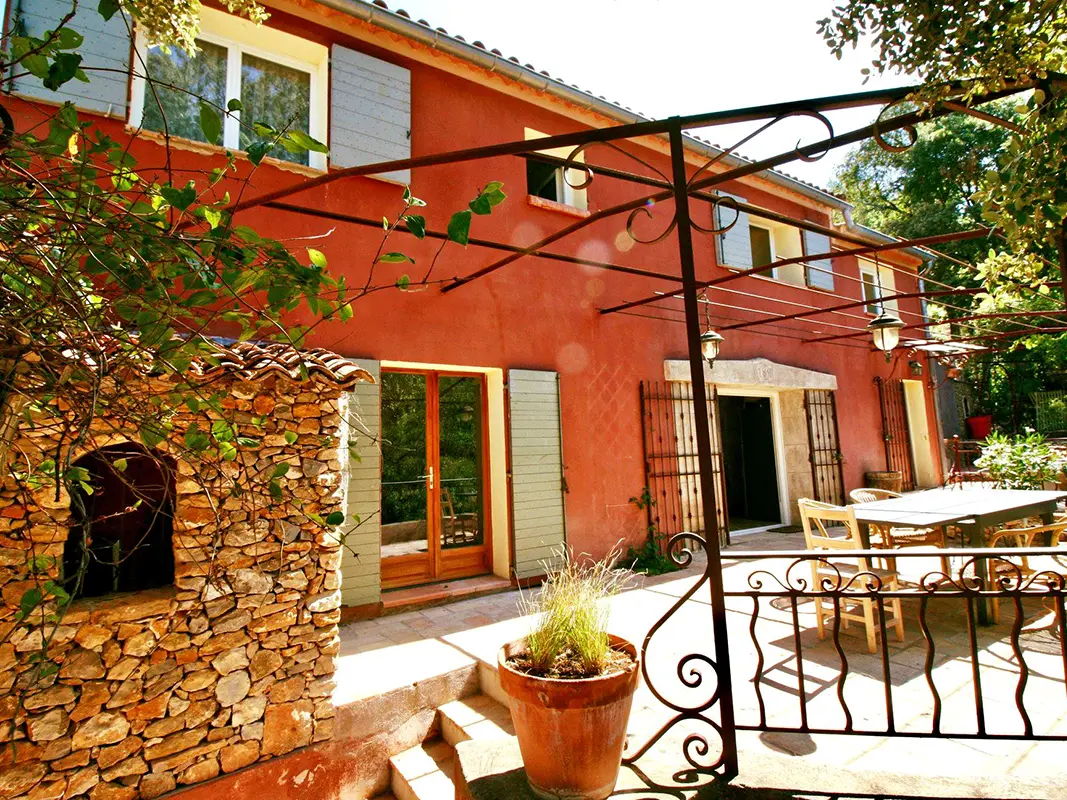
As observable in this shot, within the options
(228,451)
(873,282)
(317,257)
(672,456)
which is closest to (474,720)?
(228,451)

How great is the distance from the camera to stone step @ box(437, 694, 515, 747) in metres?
3.04

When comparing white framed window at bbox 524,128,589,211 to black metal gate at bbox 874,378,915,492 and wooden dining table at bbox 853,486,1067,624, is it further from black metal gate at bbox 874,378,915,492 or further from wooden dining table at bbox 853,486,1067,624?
black metal gate at bbox 874,378,915,492

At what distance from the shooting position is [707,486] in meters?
1.99

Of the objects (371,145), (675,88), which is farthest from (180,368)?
(371,145)

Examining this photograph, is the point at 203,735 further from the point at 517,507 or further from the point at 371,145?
the point at 371,145

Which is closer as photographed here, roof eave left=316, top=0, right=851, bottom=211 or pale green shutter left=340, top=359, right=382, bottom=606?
pale green shutter left=340, top=359, right=382, bottom=606

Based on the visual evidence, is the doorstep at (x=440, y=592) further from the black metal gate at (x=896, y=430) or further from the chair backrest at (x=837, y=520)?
the black metal gate at (x=896, y=430)

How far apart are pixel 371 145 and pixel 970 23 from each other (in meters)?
4.39

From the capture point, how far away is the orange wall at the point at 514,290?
4.66m

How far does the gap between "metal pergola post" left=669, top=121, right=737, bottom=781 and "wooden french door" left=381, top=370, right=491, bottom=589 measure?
10.8ft

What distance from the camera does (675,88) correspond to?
3.44 meters

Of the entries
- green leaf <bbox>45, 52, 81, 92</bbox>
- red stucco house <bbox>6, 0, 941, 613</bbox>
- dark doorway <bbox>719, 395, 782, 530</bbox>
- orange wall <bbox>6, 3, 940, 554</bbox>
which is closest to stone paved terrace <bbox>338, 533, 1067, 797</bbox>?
red stucco house <bbox>6, 0, 941, 613</bbox>

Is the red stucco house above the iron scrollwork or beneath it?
above

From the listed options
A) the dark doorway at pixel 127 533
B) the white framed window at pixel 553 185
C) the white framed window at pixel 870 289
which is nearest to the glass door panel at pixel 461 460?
the dark doorway at pixel 127 533
